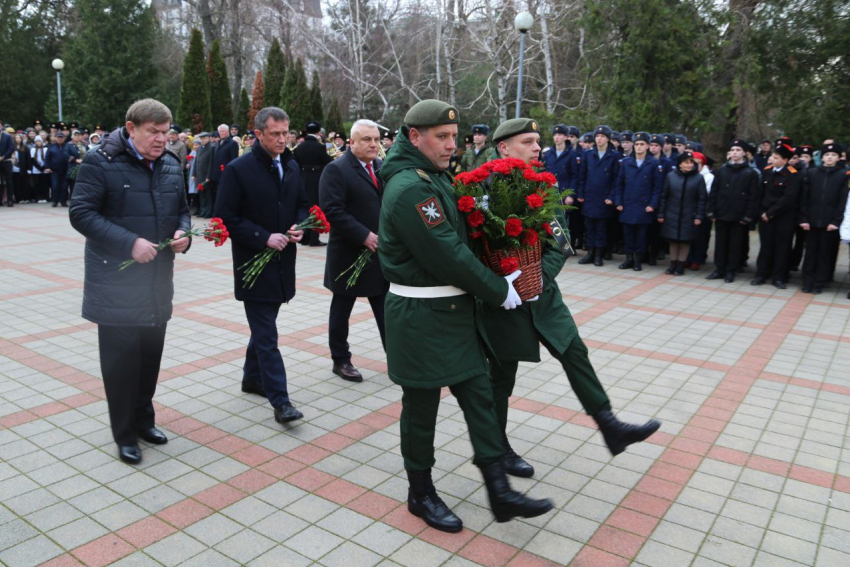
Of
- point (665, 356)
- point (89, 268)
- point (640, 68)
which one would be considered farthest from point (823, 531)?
point (640, 68)

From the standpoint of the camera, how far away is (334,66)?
33.7 meters

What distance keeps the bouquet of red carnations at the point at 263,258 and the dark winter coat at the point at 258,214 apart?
0.03 meters

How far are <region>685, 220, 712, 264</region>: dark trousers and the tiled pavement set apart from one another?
12.7 ft

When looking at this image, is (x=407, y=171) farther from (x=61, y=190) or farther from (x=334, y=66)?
(x=334, y=66)

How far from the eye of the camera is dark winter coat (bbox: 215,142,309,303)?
4695 mm

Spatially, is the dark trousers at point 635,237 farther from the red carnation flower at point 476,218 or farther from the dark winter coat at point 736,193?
the red carnation flower at point 476,218

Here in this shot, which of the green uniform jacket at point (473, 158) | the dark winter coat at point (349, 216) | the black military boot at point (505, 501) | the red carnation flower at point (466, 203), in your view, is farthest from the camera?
the green uniform jacket at point (473, 158)

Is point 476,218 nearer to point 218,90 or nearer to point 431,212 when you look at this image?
point 431,212

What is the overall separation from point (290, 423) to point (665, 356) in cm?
358

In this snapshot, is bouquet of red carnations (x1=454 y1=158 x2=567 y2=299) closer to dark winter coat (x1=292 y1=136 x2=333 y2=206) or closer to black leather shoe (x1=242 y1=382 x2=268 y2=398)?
black leather shoe (x1=242 y1=382 x2=268 y2=398)

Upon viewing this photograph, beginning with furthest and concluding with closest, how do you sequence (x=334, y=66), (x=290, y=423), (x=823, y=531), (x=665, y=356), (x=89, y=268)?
(x=334, y=66) < (x=665, y=356) < (x=290, y=423) < (x=89, y=268) < (x=823, y=531)

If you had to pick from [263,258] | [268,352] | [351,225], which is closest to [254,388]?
[268,352]

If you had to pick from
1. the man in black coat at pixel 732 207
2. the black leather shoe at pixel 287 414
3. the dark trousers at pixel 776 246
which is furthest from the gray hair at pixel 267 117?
the dark trousers at pixel 776 246

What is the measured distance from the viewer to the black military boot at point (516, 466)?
407 centimetres
